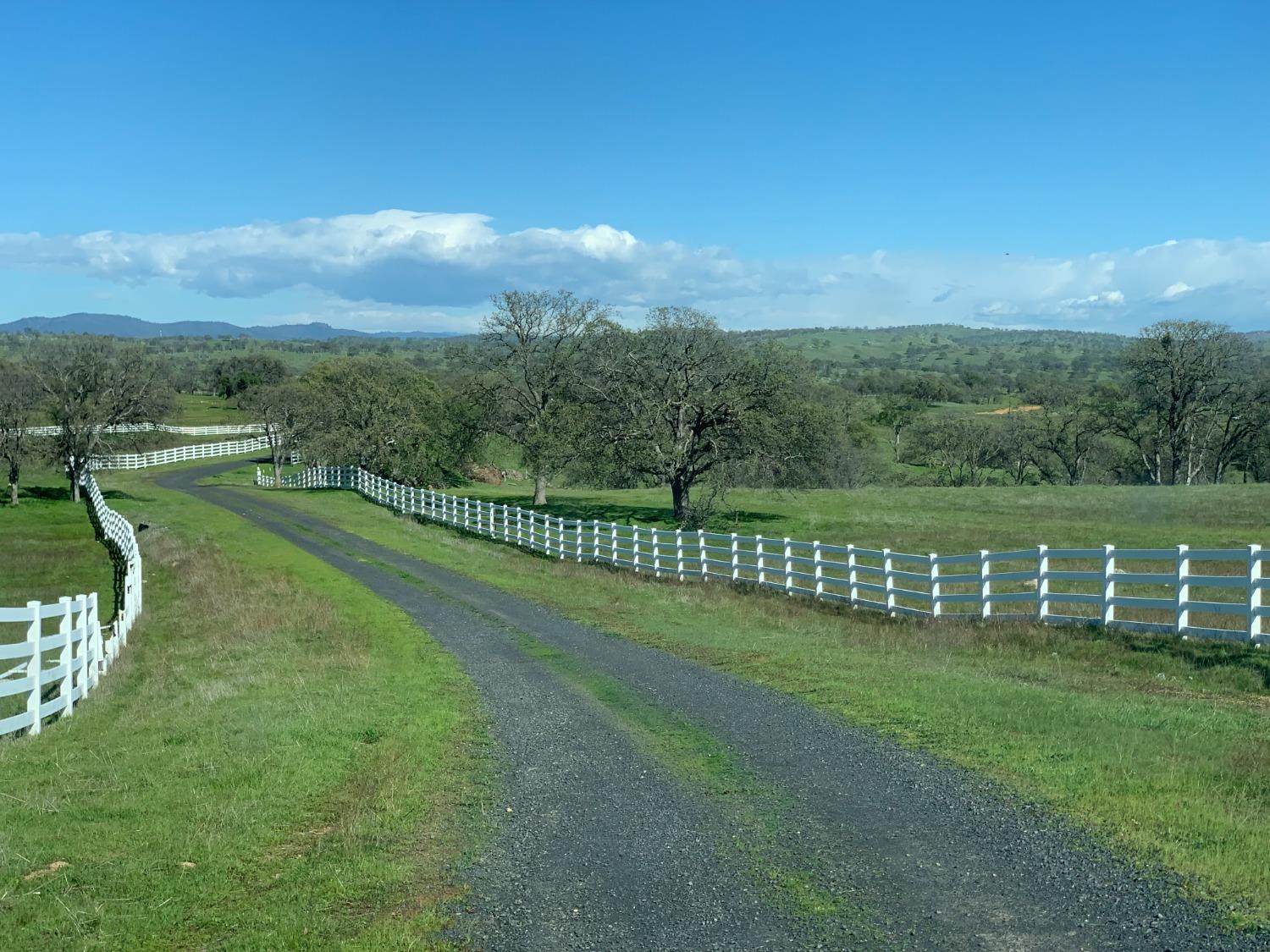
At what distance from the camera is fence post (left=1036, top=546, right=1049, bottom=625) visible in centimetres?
1734

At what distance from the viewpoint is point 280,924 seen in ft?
19.0

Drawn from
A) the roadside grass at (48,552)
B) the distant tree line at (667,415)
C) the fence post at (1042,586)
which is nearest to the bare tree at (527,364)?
the distant tree line at (667,415)

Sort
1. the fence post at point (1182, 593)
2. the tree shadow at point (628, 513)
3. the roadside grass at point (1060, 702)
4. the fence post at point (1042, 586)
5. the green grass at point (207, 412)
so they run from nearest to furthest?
1. the roadside grass at point (1060, 702)
2. the fence post at point (1182, 593)
3. the fence post at point (1042, 586)
4. the tree shadow at point (628, 513)
5. the green grass at point (207, 412)

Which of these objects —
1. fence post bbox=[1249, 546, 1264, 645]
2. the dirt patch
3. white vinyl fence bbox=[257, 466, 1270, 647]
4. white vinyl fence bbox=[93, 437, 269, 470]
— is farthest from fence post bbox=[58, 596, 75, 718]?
the dirt patch

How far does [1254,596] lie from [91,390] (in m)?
56.9

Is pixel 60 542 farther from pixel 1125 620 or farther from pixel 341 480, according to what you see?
pixel 1125 620

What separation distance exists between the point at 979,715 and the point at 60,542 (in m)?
44.5

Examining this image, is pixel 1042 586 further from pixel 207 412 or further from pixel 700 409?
pixel 207 412

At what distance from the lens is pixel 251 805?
797 cm

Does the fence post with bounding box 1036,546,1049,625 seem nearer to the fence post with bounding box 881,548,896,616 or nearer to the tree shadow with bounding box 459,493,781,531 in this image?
the fence post with bounding box 881,548,896,616

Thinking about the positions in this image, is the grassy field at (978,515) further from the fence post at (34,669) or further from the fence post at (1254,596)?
the fence post at (34,669)

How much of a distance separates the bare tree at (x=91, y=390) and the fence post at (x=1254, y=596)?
180 ft

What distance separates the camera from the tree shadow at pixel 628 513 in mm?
45844

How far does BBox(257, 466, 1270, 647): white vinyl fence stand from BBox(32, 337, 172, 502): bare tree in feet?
63.3
